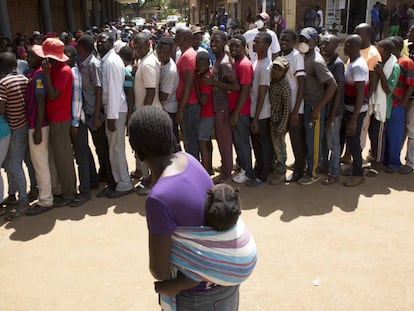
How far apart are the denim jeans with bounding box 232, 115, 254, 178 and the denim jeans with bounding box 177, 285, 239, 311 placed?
3288 millimetres

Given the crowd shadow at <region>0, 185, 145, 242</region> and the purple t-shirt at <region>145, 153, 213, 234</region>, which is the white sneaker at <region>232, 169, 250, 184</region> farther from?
the purple t-shirt at <region>145, 153, 213, 234</region>

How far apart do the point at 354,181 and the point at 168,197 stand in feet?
12.7

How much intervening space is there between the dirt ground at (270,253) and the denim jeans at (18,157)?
37cm

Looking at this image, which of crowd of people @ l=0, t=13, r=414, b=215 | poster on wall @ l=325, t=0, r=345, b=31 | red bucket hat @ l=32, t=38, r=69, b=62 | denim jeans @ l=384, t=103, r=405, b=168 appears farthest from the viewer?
poster on wall @ l=325, t=0, r=345, b=31

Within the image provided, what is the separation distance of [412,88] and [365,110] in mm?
729

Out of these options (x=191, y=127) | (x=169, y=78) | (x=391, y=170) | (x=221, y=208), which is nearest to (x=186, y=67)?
(x=169, y=78)

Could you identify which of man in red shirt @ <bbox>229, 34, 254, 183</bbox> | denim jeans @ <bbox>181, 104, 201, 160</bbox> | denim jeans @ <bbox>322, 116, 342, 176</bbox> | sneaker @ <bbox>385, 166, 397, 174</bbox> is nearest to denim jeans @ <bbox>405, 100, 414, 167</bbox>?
sneaker @ <bbox>385, 166, 397, 174</bbox>

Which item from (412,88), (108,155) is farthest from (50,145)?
(412,88)

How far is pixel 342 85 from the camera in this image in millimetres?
4594

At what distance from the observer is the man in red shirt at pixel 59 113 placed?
3975 millimetres

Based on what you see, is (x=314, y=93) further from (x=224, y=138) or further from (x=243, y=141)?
(x=224, y=138)

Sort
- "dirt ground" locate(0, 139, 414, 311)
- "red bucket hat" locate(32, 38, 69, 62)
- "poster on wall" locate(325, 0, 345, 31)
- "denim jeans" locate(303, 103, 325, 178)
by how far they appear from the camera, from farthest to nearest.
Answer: "poster on wall" locate(325, 0, 345, 31) < "denim jeans" locate(303, 103, 325, 178) < "red bucket hat" locate(32, 38, 69, 62) < "dirt ground" locate(0, 139, 414, 311)

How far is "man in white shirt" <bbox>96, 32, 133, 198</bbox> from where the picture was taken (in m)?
4.38

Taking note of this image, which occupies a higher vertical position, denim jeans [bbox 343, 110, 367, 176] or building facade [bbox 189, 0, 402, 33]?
building facade [bbox 189, 0, 402, 33]
